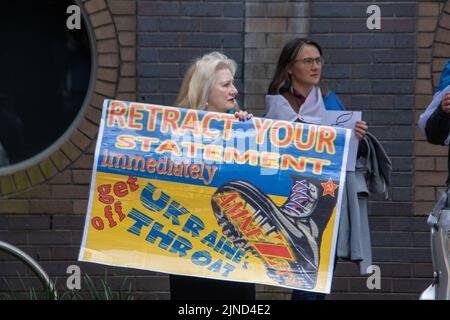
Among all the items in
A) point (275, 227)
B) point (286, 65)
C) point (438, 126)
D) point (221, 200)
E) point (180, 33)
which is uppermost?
point (180, 33)

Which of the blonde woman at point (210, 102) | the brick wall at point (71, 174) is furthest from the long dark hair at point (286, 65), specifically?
the brick wall at point (71, 174)

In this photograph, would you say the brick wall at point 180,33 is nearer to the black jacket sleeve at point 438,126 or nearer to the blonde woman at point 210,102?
the blonde woman at point 210,102

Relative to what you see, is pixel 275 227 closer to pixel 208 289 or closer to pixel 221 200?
pixel 221 200

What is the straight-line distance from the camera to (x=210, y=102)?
5820mm

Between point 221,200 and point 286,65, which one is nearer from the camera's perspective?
point 221,200

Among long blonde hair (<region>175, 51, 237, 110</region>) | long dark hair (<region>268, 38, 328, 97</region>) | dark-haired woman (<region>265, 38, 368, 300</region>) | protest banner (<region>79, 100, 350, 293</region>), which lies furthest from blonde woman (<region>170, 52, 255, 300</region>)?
long dark hair (<region>268, 38, 328, 97</region>)

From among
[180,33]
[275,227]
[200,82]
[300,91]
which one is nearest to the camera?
[275,227]

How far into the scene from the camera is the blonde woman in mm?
5727

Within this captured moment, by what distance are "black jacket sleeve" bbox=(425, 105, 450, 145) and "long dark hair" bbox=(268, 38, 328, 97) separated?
843 mm

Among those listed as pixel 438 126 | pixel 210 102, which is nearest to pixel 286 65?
pixel 210 102

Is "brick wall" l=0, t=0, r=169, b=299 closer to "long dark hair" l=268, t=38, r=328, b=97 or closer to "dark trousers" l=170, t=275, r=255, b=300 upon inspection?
"long dark hair" l=268, t=38, r=328, b=97

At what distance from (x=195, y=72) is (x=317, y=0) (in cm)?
222

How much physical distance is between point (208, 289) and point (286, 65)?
1.43 metres
